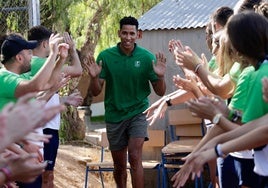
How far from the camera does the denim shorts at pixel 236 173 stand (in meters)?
5.16

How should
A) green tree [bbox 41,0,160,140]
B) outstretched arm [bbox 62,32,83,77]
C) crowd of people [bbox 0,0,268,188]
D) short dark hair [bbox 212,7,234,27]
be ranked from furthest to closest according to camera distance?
green tree [bbox 41,0,160,140] < outstretched arm [bbox 62,32,83,77] < short dark hair [bbox 212,7,234,27] < crowd of people [bbox 0,0,268,188]

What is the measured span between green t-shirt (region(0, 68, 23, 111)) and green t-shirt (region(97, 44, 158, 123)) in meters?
2.61

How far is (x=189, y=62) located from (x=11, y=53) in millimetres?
1617

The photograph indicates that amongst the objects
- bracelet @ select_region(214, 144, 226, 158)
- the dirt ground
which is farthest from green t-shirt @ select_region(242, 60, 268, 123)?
the dirt ground

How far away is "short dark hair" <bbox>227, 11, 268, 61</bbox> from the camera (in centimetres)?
423

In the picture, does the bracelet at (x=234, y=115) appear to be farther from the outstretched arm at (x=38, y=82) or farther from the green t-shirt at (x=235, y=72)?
the outstretched arm at (x=38, y=82)

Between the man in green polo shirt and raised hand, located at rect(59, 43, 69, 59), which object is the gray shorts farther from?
raised hand, located at rect(59, 43, 69, 59)

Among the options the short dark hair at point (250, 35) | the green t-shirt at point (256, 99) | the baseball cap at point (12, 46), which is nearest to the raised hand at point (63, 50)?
the baseball cap at point (12, 46)

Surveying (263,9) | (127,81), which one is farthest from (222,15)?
(127,81)

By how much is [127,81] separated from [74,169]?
11.3 feet

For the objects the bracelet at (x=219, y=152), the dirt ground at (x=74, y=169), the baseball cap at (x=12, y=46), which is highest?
the baseball cap at (x=12, y=46)

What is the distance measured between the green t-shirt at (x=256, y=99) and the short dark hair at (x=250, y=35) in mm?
86

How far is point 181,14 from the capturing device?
9.99 m

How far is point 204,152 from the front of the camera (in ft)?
13.5
